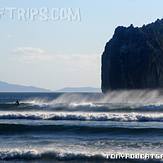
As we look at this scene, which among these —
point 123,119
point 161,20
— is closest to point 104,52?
point 161,20

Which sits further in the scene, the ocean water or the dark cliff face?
the dark cliff face

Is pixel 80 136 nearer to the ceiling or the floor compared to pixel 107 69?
nearer to the floor

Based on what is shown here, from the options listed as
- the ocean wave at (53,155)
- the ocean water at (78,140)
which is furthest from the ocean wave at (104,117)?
the ocean wave at (53,155)

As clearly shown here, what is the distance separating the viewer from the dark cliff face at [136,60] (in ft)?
370

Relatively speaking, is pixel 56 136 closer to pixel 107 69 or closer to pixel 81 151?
pixel 81 151

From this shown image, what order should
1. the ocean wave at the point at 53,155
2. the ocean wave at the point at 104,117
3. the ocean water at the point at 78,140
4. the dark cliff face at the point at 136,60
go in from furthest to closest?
the dark cliff face at the point at 136,60 < the ocean wave at the point at 104,117 < the ocean water at the point at 78,140 < the ocean wave at the point at 53,155

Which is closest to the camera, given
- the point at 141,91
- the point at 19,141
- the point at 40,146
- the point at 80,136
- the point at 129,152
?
the point at 129,152

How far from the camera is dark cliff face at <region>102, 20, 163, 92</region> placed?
370 feet

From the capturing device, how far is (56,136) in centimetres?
3011

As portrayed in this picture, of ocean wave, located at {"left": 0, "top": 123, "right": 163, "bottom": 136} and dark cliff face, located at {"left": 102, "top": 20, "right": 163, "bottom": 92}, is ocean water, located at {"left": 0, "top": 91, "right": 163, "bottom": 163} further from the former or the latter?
dark cliff face, located at {"left": 102, "top": 20, "right": 163, "bottom": 92}

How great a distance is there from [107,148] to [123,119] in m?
16.2

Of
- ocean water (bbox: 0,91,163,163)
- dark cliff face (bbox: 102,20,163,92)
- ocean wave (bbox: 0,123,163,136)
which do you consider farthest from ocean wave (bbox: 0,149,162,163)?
dark cliff face (bbox: 102,20,163,92)

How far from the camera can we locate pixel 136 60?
374 feet

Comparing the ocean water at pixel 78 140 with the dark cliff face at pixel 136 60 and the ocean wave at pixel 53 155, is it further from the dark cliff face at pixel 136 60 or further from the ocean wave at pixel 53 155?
the dark cliff face at pixel 136 60
